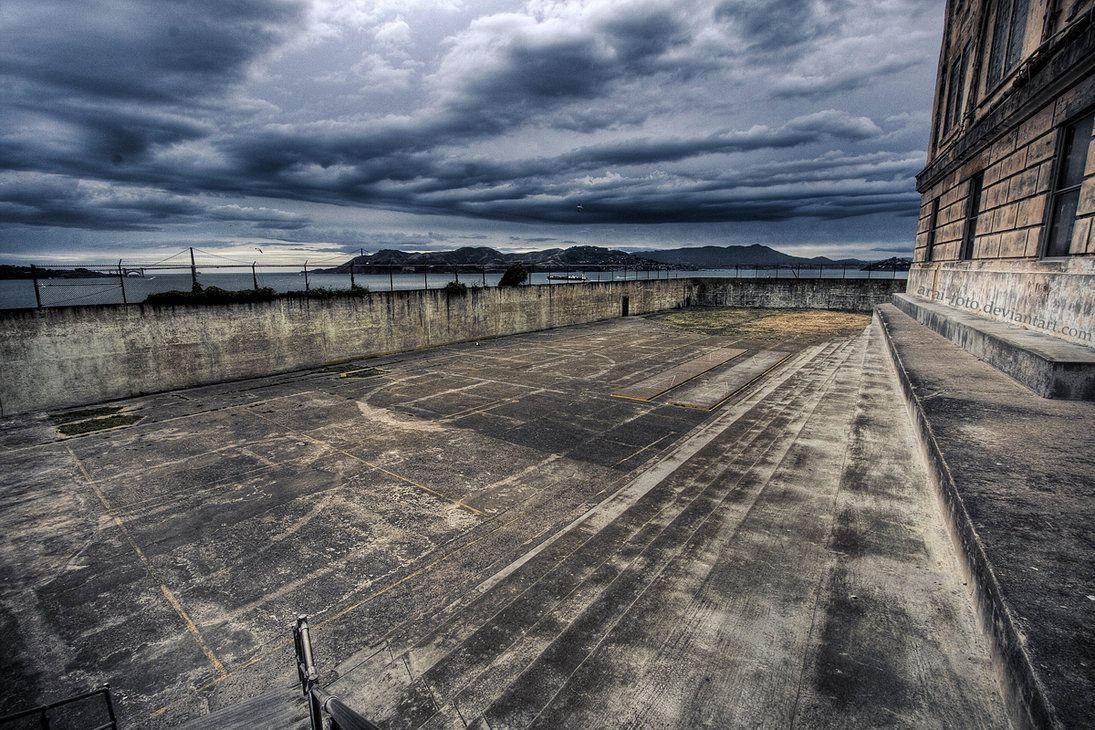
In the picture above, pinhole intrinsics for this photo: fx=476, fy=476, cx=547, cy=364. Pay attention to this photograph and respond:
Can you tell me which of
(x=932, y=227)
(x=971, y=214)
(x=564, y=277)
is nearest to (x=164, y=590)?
(x=971, y=214)

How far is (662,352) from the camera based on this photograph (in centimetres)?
2084

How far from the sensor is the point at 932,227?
60.1 ft

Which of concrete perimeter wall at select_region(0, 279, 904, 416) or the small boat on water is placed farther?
the small boat on water

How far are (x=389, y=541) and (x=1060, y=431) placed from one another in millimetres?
8070

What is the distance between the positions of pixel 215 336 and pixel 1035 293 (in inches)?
876

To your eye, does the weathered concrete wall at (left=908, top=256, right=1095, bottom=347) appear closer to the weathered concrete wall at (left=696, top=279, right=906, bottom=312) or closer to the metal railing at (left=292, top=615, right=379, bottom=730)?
the metal railing at (left=292, top=615, right=379, bottom=730)

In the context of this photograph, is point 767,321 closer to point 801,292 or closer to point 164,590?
point 801,292

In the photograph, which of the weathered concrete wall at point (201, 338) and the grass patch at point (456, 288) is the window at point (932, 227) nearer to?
the weathered concrete wall at point (201, 338)

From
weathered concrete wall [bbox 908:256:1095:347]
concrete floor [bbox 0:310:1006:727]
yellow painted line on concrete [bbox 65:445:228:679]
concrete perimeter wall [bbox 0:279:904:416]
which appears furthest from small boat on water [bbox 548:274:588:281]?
yellow painted line on concrete [bbox 65:445:228:679]

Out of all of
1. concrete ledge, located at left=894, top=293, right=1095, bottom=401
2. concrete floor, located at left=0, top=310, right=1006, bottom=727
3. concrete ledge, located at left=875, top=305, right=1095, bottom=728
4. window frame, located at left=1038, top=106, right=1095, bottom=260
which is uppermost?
window frame, located at left=1038, top=106, right=1095, bottom=260

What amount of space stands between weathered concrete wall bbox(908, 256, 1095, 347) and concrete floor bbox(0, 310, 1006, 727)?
2.74 meters

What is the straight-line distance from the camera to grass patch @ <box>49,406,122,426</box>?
12.5m

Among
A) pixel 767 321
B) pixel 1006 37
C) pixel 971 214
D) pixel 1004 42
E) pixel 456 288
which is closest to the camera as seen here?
pixel 1006 37

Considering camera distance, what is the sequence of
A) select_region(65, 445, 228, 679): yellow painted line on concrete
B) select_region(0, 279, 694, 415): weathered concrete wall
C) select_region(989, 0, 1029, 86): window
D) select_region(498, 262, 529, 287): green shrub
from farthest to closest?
select_region(498, 262, 529, 287): green shrub
select_region(0, 279, 694, 415): weathered concrete wall
select_region(989, 0, 1029, 86): window
select_region(65, 445, 228, 679): yellow painted line on concrete
